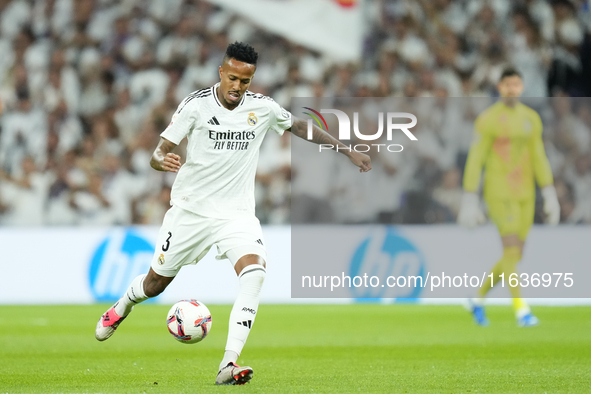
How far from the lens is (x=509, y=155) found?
34.6 ft

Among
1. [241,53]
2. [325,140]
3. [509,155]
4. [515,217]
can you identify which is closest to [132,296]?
[325,140]

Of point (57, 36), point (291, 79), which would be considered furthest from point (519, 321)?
point (57, 36)

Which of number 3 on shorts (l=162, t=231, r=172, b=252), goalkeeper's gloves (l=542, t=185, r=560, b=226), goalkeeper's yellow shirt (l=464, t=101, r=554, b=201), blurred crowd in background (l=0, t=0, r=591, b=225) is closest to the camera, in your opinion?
number 3 on shorts (l=162, t=231, r=172, b=252)

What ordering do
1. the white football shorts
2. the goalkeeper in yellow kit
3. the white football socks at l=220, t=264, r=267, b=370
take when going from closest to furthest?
the white football socks at l=220, t=264, r=267, b=370
the white football shorts
the goalkeeper in yellow kit

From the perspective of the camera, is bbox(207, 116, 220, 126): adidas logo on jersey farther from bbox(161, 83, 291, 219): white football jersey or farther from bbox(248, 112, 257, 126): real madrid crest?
bbox(248, 112, 257, 126): real madrid crest

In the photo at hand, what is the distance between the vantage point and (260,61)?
16.4 metres

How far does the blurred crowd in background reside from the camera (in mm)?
14352

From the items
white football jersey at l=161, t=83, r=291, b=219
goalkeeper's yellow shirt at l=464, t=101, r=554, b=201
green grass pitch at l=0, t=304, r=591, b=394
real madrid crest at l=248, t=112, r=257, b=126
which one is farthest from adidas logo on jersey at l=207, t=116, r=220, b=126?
goalkeeper's yellow shirt at l=464, t=101, r=554, b=201

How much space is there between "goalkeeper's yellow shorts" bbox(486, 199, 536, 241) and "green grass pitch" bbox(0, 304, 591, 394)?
110 cm

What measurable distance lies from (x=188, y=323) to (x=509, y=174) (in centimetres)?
564

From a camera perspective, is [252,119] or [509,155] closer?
[252,119]

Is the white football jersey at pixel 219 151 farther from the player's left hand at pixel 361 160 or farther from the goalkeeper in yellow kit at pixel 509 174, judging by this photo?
the goalkeeper in yellow kit at pixel 509 174

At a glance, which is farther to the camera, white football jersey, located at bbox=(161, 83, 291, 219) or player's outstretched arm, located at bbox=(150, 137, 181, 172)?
white football jersey, located at bbox=(161, 83, 291, 219)

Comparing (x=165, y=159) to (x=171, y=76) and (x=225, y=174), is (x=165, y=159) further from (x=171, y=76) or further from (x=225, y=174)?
(x=171, y=76)
